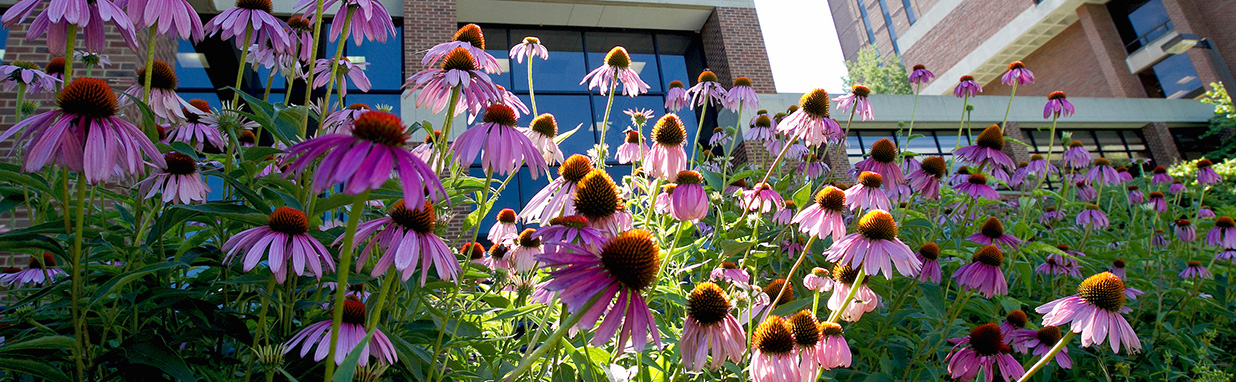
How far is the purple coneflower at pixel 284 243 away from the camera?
968mm

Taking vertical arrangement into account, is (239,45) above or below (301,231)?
above

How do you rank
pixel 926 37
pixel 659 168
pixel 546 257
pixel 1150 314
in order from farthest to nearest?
pixel 926 37 → pixel 1150 314 → pixel 659 168 → pixel 546 257

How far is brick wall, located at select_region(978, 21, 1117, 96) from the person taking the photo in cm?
1672

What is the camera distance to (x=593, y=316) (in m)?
0.83

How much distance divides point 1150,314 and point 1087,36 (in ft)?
57.9

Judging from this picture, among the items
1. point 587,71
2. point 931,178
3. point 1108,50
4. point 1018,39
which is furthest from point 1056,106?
point 1018,39

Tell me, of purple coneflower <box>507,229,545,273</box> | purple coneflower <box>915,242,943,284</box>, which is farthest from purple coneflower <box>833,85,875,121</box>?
purple coneflower <box>507,229,545,273</box>

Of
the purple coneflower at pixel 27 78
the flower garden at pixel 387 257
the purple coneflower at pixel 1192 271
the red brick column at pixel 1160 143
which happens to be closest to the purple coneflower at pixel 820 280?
the flower garden at pixel 387 257

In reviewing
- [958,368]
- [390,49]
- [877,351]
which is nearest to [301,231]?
[958,368]

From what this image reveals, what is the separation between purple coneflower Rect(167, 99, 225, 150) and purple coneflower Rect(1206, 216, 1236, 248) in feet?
14.5

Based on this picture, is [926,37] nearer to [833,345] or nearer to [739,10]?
[739,10]

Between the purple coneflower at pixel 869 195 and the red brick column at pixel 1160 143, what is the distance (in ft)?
50.5

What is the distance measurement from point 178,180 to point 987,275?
219 cm

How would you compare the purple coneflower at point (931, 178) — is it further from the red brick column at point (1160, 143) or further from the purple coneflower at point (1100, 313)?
Result: the red brick column at point (1160, 143)
